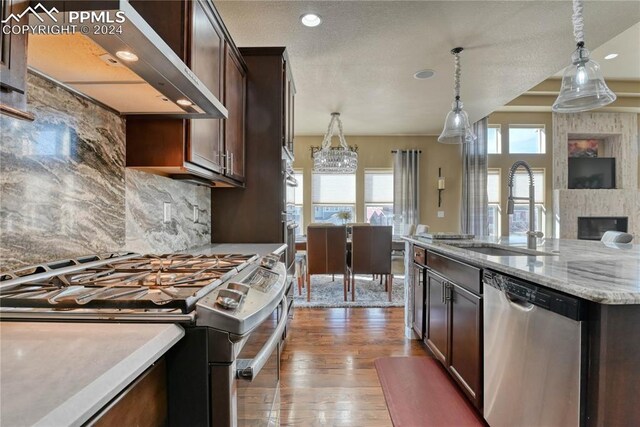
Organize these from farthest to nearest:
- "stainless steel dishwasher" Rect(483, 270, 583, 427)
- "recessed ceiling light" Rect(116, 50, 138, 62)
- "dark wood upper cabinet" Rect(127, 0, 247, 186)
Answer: "dark wood upper cabinet" Rect(127, 0, 247, 186) → "stainless steel dishwasher" Rect(483, 270, 583, 427) → "recessed ceiling light" Rect(116, 50, 138, 62)

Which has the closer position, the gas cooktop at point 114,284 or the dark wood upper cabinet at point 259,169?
Result: the gas cooktop at point 114,284

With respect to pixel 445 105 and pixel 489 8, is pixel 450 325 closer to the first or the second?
pixel 489 8

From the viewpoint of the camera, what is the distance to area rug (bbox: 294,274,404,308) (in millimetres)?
3684

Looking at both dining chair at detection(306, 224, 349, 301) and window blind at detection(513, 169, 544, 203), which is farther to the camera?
window blind at detection(513, 169, 544, 203)

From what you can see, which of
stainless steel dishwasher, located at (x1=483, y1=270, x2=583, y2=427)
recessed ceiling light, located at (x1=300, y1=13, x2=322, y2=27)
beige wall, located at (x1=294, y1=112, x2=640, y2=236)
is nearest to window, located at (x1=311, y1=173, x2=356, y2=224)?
beige wall, located at (x1=294, y1=112, x2=640, y2=236)

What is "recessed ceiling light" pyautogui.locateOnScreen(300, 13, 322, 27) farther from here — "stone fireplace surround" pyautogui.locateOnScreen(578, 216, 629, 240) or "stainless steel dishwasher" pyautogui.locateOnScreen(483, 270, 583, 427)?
"stone fireplace surround" pyautogui.locateOnScreen(578, 216, 629, 240)

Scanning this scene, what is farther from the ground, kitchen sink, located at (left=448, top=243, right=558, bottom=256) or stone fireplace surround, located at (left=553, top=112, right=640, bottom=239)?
stone fireplace surround, located at (left=553, top=112, right=640, bottom=239)

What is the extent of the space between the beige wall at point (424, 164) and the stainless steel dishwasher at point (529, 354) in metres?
4.98

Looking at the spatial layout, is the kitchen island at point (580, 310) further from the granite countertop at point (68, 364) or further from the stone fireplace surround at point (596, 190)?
the stone fireplace surround at point (596, 190)

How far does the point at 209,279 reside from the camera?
100cm

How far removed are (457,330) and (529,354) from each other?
0.64 m

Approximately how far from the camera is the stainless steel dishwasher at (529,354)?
1012 millimetres

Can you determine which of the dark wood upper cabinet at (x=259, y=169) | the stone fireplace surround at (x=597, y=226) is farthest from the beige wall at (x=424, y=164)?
the dark wood upper cabinet at (x=259, y=169)

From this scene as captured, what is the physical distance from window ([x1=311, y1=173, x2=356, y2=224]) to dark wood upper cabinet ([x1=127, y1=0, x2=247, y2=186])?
14.4 feet
